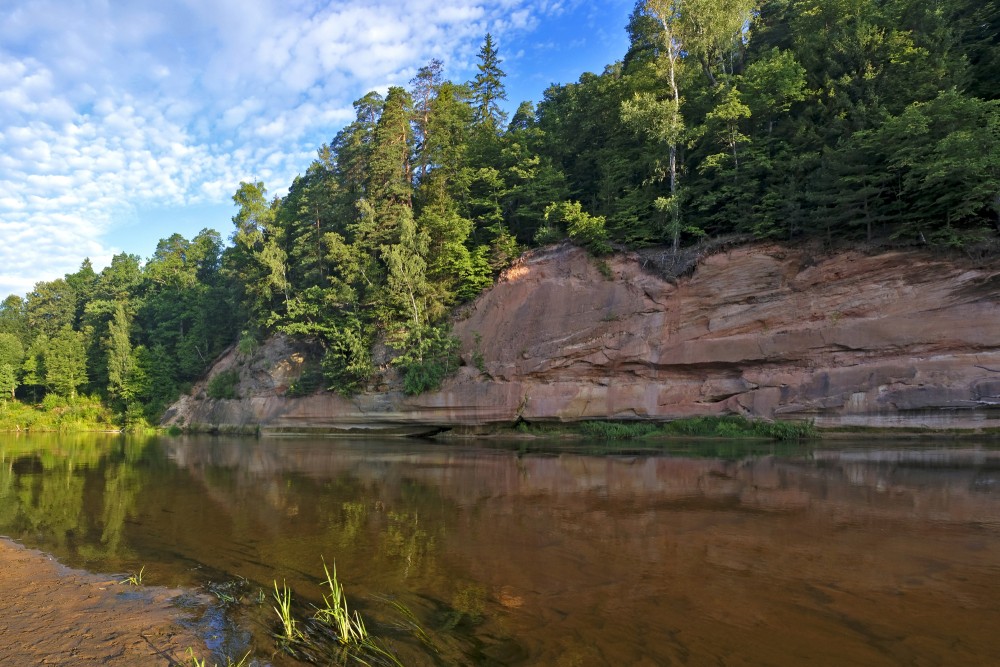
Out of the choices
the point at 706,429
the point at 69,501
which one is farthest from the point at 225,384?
the point at 706,429

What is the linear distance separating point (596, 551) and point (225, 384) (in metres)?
40.6

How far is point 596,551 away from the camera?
7.26 metres

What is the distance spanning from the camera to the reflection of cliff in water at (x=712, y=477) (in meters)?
9.78

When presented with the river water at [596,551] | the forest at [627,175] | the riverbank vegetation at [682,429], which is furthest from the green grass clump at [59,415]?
the riverbank vegetation at [682,429]

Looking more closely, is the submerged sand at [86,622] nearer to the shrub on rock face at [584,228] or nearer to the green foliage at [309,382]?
the shrub on rock face at [584,228]

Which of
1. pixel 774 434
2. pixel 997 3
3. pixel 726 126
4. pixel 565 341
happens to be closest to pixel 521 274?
pixel 565 341

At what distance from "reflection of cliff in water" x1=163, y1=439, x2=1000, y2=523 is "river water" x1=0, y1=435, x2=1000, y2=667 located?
11 cm

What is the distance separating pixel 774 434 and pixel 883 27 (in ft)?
67.6

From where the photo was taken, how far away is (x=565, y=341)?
2636cm

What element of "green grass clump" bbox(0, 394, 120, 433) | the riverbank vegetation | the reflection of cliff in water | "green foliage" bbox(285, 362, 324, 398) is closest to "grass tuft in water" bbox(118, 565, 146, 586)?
the reflection of cliff in water

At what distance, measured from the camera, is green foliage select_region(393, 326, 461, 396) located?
2773cm

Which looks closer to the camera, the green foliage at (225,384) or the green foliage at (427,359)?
the green foliage at (427,359)

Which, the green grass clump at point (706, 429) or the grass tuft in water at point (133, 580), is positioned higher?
the grass tuft in water at point (133, 580)

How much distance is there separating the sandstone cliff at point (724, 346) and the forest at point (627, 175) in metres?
1.51
